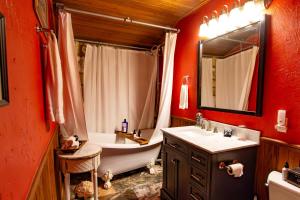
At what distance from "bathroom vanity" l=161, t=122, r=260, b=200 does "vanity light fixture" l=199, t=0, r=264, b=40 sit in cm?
104

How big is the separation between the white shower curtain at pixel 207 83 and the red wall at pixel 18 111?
1793mm

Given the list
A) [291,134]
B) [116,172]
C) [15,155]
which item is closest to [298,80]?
[291,134]

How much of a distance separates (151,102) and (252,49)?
80.0 inches

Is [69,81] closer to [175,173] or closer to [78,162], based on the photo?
[78,162]

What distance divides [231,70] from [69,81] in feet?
5.91

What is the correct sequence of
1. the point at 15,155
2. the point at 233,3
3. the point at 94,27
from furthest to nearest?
the point at 94,27 < the point at 233,3 < the point at 15,155

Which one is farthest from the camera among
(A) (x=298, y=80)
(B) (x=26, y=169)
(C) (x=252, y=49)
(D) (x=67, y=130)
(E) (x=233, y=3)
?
(D) (x=67, y=130)

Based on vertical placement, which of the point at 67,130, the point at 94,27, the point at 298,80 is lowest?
the point at 67,130

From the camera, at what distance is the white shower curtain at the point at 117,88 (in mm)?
2961

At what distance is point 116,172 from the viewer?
2412 mm

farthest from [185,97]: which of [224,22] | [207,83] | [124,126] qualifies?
[124,126]

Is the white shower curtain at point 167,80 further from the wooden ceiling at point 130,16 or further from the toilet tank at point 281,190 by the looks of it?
the toilet tank at point 281,190

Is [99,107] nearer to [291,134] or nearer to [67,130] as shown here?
[67,130]

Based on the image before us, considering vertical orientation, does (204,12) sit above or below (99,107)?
above
